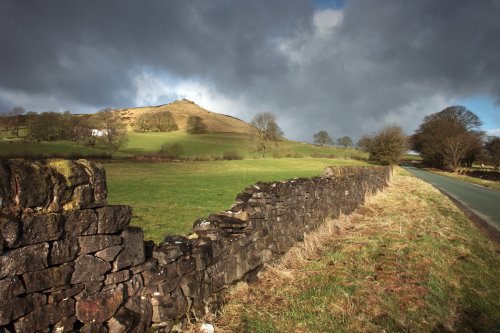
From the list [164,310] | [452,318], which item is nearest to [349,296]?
[452,318]

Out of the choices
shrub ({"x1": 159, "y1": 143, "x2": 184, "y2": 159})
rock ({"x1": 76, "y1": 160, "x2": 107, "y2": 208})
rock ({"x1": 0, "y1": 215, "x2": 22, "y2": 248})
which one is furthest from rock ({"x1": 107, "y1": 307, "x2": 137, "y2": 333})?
shrub ({"x1": 159, "y1": 143, "x2": 184, "y2": 159})

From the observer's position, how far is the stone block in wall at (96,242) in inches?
143

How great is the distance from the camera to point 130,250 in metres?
4.11

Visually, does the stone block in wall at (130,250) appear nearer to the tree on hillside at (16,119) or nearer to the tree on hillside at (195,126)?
the tree on hillside at (16,119)

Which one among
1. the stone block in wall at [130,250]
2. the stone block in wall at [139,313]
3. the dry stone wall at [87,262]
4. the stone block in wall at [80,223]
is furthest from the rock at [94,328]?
the stone block in wall at [80,223]

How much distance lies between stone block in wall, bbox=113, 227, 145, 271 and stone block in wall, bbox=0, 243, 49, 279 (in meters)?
0.82

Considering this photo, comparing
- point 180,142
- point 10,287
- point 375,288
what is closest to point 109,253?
point 10,287

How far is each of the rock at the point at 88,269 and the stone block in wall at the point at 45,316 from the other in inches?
9.1

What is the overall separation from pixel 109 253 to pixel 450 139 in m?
71.1

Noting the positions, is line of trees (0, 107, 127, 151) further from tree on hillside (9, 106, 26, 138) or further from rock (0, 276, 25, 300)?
rock (0, 276, 25, 300)

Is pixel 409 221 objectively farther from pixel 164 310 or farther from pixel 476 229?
pixel 164 310

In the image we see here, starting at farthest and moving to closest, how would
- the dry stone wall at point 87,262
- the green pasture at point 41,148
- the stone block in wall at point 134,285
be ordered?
the green pasture at point 41,148 → the stone block in wall at point 134,285 → the dry stone wall at point 87,262

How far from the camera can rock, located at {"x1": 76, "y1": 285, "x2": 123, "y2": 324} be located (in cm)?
360

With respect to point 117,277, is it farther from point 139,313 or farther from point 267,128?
point 267,128
